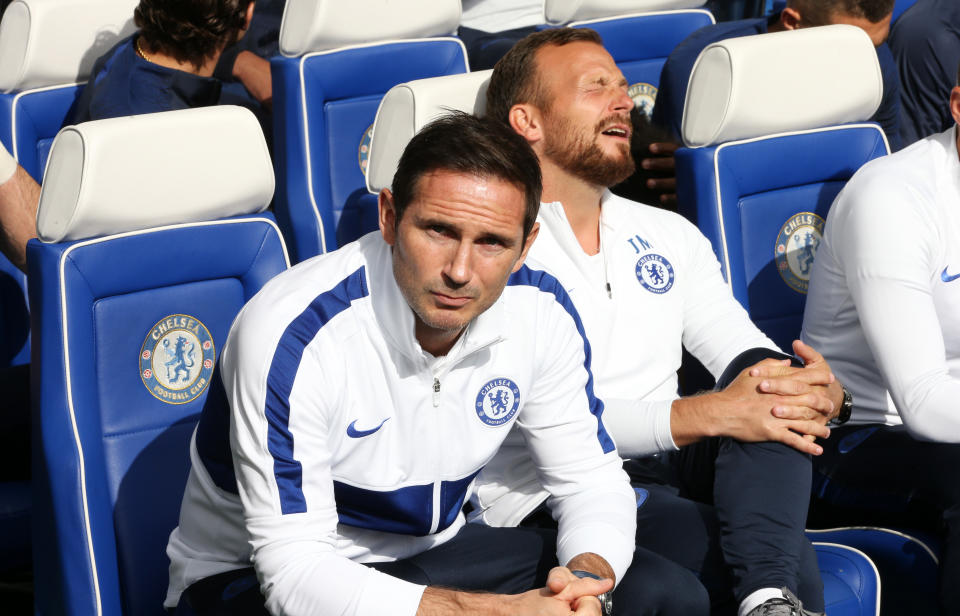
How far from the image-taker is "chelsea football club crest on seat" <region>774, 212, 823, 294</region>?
108 inches

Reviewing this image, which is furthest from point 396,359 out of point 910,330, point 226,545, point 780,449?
point 910,330

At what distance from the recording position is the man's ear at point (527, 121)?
2.57 m

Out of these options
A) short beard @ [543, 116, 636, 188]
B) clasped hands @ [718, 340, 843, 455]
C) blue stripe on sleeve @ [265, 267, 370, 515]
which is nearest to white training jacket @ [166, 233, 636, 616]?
blue stripe on sleeve @ [265, 267, 370, 515]

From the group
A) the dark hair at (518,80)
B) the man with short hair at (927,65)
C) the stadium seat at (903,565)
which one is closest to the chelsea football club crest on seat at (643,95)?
the man with short hair at (927,65)

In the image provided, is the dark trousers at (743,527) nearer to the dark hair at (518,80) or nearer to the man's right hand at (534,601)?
the man's right hand at (534,601)

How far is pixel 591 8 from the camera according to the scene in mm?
3641

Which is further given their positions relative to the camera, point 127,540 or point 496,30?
point 496,30

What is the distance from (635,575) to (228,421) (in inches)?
26.3

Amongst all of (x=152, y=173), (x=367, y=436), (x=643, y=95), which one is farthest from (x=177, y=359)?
(x=643, y=95)

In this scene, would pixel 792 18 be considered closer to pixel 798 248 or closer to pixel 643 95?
pixel 643 95

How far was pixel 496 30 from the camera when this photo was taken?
4312 millimetres

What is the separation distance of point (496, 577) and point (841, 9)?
2.09m

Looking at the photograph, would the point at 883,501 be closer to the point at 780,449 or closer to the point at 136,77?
the point at 780,449

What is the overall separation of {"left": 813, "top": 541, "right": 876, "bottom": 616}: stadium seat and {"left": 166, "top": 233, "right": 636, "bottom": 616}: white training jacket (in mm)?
415
